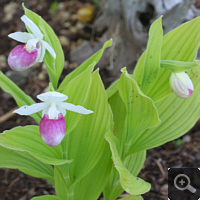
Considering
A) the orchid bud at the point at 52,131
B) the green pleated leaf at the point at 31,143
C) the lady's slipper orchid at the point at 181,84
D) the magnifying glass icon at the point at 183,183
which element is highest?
the lady's slipper orchid at the point at 181,84

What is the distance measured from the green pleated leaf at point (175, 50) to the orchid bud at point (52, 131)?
1.70 feet

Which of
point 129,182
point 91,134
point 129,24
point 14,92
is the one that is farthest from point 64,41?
point 129,182

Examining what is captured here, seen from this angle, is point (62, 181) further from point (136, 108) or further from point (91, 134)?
point (136, 108)

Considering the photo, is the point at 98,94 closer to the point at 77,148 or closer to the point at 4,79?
the point at 77,148

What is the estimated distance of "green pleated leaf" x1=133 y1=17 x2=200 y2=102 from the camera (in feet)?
4.14

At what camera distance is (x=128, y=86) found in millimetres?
1229

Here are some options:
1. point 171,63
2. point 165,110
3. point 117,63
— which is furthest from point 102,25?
point 171,63

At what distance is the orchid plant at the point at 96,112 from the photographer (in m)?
1.10

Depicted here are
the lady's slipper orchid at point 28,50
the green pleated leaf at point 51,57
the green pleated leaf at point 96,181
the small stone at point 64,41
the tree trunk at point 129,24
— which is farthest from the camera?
the small stone at point 64,41

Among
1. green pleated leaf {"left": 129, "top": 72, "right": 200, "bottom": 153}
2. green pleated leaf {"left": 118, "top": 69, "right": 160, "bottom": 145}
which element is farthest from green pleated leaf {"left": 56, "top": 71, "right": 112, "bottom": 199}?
green pleated leaf {"left": 129, "top": 72, "right": 200, "bottom": 153}

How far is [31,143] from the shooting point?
1221mm

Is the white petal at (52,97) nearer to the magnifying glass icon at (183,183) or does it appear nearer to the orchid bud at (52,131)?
the orchid bud at (52,131)

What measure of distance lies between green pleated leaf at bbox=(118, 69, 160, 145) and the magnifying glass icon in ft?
2.24

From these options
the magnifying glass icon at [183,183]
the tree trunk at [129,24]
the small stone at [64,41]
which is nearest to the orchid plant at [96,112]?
the magnifying glass icon at [183,183]
